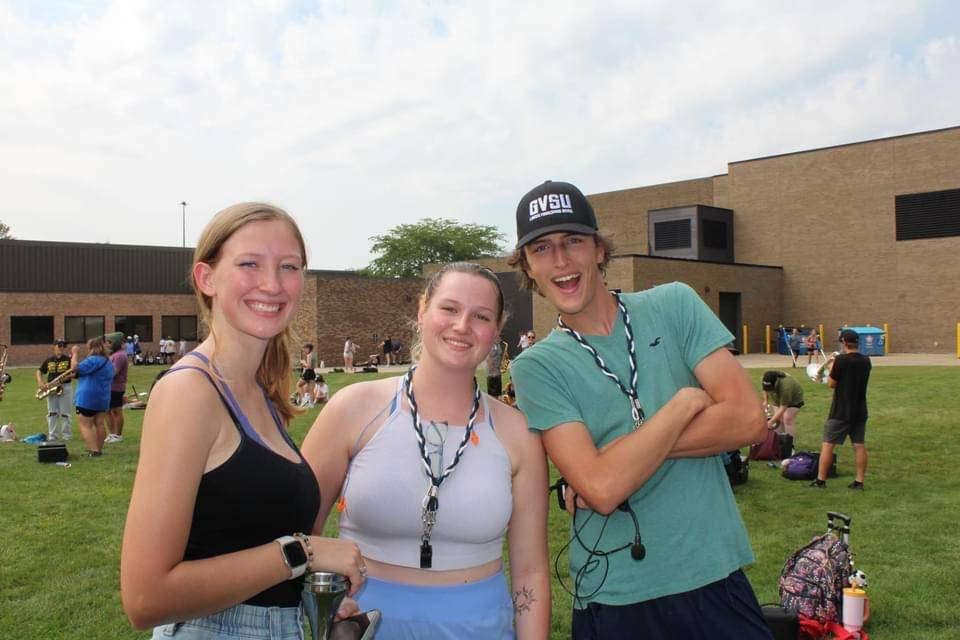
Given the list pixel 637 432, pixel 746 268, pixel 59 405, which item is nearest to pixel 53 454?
pixel 59 405

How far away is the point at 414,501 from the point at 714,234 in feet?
156

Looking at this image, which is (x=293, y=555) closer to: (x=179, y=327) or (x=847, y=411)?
(x=847, y=411)

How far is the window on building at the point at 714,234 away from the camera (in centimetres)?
4644

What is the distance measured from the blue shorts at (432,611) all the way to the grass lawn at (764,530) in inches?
23.8

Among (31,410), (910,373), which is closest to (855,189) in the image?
(910,373)

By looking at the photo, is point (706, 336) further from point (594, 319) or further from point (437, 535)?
point (437, 535)

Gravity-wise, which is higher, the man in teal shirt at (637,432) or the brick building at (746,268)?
the brick building at (746,268)

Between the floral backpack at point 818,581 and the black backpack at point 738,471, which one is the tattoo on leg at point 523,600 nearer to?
the floral backpack at point 818,581

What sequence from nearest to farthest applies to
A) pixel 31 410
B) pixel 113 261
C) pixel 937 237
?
pixel 31 410 < pixel 937 237 < pixel 113 261

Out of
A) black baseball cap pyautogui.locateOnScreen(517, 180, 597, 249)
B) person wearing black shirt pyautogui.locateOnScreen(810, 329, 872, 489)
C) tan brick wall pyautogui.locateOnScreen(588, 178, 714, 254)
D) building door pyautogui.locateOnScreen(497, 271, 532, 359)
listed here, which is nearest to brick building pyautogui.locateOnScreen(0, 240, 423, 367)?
building door pyautogui.locateOnScreen(497, 271, 532, 359)

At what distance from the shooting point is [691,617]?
2.45 m

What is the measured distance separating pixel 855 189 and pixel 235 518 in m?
47.7

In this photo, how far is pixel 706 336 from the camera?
273cm

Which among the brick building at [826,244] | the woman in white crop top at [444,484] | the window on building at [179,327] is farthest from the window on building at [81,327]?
the woman in white crop top at [444,484]
